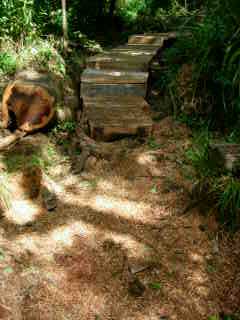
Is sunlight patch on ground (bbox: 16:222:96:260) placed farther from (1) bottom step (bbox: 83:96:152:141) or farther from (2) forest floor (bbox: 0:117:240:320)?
(1) bottom step (bbox: 83:96:152:141)

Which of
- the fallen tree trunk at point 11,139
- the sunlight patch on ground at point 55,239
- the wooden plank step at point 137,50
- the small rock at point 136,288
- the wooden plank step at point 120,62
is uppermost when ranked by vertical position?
the wooden plank step at point 137,50

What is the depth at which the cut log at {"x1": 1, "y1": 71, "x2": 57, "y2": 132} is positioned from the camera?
4.91m

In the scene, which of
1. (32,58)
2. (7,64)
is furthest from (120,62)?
(7,64)

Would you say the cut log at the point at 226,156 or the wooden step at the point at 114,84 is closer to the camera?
the cut log at the point at 226,156

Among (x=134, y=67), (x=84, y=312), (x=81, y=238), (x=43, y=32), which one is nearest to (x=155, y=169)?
(x=81, y=238)

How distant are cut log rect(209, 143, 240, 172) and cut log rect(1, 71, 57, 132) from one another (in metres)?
2.37

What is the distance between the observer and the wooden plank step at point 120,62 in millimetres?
6382

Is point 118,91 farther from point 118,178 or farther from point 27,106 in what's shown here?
point 118,178

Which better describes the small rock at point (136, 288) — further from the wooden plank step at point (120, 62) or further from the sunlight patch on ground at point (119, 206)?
the wooden plank step at point (120, 62)

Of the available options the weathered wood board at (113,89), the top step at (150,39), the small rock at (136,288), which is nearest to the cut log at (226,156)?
the small rock at (136,288)

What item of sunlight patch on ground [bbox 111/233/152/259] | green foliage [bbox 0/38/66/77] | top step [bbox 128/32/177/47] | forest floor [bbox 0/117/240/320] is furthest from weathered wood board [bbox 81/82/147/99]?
sunlight patch on ground [bbox 111/233/152/259]

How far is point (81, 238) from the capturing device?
3402mm

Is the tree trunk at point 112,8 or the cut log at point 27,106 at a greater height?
the tree trunk at point 112,8

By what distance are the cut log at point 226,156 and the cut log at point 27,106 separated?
2372mm
